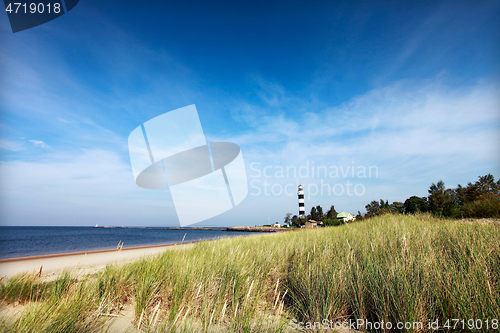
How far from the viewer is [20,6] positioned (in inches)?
113

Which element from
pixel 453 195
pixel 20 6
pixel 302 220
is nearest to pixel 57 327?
pixel 20 6

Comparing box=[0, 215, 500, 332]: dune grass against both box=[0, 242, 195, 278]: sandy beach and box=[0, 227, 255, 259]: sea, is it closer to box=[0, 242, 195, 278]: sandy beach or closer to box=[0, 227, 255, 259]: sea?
box=[0, 227, 255, 259]: sea

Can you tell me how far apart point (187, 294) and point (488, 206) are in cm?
1426

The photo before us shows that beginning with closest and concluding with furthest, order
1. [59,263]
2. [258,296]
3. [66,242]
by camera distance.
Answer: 1. [258,296]
2. [59,263]
3. [66,242]

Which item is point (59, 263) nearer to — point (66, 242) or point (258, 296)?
point (258, 296)

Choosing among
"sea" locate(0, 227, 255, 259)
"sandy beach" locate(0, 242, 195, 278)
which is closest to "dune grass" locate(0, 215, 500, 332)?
"sea" locate(0, 227, 255, 259)

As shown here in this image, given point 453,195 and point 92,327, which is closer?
point 92,327

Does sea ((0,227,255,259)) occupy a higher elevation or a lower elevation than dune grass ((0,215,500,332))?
lower

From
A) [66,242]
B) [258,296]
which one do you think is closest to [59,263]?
[258,296]

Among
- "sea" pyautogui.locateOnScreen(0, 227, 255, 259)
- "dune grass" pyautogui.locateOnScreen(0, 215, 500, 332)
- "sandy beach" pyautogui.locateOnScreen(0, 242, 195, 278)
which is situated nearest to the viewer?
"dune grass" pyautogui.locateOnScreen(0, 215, 500, 332)

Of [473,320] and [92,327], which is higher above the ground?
[473,320]

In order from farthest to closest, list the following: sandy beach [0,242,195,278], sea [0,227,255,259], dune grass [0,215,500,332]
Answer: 1. sea [0,227,255,259]
2. sandy beach [0,242,195,278]
3. dune grass [0,215,500,332]

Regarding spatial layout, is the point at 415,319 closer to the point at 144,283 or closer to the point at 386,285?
the point at 386,285

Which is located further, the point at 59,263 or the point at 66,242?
the point at 66,242
